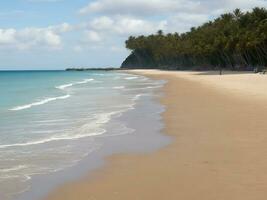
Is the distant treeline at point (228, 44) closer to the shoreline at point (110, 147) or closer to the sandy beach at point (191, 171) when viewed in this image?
the shoreline at point (110, 147)

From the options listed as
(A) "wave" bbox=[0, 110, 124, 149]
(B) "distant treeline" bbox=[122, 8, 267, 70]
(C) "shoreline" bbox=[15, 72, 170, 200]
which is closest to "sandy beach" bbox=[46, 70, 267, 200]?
(C) "shoreline" bbox=[15, 72, 170, 200]

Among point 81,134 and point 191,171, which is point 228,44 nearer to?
point 81,134

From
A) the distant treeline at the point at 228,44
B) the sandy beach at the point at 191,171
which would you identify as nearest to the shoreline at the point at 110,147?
the sandy beach at the point at 191,171

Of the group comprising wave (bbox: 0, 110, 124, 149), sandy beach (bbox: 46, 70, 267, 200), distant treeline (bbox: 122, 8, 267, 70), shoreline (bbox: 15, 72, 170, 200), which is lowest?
wave (bbox: 0, 110, 124, 149)

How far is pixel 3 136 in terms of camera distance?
1361 centimetres

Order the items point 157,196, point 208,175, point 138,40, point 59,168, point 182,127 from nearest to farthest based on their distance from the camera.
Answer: point 157,196 → point 208,175 → point 59,168 → point 182,127 → point 138,40

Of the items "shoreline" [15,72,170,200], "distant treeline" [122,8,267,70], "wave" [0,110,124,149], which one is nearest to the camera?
"shoreline" [15,72,170,200]

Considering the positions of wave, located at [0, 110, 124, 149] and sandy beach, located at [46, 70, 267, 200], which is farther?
wave, located at [0, 110, 124, 149]

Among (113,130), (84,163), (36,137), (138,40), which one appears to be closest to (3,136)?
(36,137)

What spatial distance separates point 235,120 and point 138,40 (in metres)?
162

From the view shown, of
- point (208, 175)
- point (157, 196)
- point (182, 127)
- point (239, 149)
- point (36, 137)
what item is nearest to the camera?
point (157, 196)

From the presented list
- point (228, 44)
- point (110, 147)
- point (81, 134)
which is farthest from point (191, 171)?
point (228, 44)

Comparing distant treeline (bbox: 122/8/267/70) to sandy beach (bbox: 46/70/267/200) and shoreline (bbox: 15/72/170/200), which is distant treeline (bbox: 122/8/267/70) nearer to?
shoreline (bbox: 15/72/170/200)

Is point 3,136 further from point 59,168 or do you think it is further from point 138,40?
point 138,40
